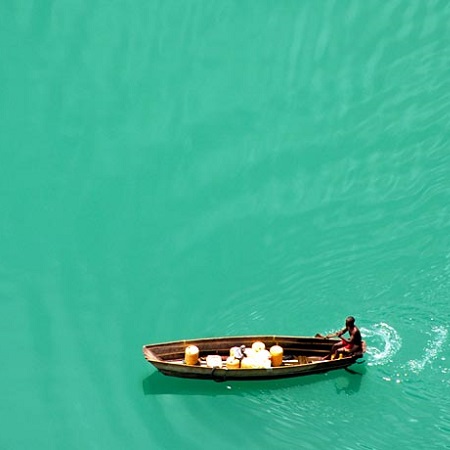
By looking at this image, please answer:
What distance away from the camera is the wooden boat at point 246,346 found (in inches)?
779

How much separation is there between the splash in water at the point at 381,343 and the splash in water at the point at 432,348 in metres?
0.60

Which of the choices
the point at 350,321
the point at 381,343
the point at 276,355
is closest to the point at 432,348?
the point at 381,343

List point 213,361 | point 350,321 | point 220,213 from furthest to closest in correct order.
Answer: point 220,213 → point 213,361 → point 350,321

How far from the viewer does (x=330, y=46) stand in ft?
91.6

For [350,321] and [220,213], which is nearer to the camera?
[350,321]

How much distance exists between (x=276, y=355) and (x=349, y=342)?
6.16 feet

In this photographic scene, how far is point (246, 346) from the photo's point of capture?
67.2ft

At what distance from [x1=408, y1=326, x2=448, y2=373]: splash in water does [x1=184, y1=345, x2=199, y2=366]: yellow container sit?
5.50 metres

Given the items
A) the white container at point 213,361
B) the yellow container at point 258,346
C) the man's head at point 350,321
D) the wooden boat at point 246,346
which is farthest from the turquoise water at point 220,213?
the man's head at point 350,321

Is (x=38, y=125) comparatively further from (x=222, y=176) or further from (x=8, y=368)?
(x=8, y=368)

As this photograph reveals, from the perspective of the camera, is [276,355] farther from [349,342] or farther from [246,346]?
[349,342]

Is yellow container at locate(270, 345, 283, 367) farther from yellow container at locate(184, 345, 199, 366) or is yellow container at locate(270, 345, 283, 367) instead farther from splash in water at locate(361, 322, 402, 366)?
splash in water at locate(361, 322, 402, 366)

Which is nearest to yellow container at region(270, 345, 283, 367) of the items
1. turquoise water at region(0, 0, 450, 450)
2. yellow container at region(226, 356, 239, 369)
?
turquoise water at region(0, 0, 450, 450)

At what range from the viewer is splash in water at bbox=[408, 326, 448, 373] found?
66.3ft
